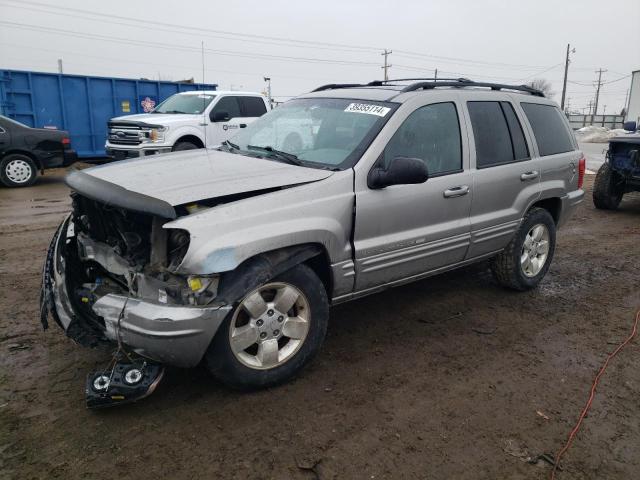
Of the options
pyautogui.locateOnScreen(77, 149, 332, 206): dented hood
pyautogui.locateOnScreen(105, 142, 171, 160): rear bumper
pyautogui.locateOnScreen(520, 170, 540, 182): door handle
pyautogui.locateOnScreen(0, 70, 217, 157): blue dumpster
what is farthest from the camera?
pyautogui.locateOnScreen(0, 70, 217, 157): blue dumpster

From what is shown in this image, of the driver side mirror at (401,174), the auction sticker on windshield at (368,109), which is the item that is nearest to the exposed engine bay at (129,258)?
the driver side mirror at (401,174)

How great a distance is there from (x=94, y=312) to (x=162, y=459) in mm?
1019

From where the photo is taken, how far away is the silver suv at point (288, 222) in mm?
2789

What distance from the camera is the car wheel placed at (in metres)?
10.6

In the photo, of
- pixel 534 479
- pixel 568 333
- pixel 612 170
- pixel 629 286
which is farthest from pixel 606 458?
pixel 612 170

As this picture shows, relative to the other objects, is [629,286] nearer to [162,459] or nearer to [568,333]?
[568,333]

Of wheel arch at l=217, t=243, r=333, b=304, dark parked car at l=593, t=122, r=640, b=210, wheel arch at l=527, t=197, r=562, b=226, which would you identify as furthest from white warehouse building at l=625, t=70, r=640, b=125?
wheel arch at l=217, t=243, r=333, b=304

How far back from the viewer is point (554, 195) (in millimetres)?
5016

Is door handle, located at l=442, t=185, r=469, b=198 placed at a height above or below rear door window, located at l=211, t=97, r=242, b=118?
below

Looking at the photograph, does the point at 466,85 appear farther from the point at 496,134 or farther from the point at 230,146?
the point at 230,146

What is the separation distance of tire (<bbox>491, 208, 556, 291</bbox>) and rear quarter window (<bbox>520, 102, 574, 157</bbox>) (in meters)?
0.63

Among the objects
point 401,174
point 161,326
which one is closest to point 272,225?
point 161,326

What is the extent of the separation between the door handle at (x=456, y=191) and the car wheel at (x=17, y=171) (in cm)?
994

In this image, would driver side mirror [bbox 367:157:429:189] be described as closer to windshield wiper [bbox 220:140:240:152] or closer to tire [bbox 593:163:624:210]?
windshield wiper [bbox 220:140:240:152]
